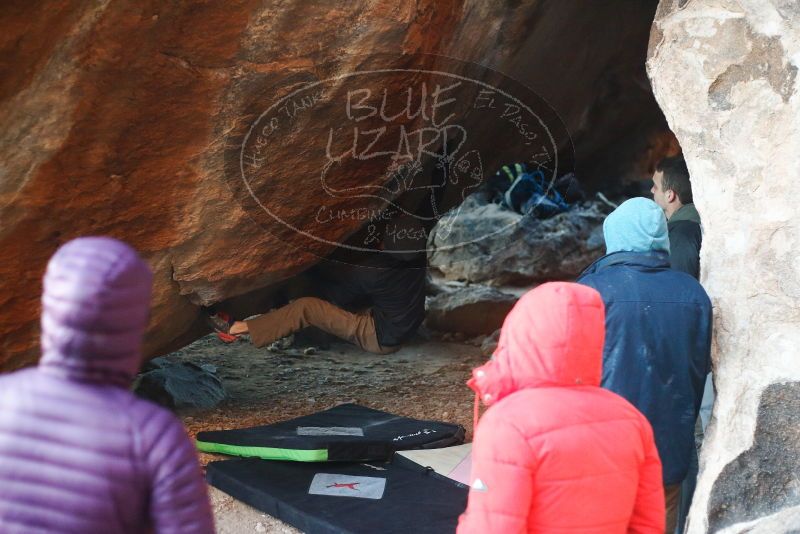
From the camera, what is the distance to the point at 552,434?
5.68 ft

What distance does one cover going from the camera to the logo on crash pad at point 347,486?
11.6 feet

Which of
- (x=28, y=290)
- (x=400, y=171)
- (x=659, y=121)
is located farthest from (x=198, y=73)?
(x=659, y=121)

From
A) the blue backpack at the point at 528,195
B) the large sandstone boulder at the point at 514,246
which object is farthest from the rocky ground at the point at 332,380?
the blue backpack at the point at 528,195

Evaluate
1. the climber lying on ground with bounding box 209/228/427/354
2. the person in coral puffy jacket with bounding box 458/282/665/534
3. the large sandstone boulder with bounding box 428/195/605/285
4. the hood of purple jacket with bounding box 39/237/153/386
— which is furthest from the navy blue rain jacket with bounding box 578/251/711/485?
the large sandstone boulder with bounding box 428/195/605/285

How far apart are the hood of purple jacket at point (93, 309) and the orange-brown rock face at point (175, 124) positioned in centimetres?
181

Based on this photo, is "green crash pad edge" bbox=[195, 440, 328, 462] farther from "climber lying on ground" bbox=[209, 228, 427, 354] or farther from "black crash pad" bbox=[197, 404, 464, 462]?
"climber lying on ground" bbox=[209, 228, 427, 354]

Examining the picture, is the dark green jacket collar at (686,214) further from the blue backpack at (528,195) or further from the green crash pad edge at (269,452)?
the blue backpack at (528,195)

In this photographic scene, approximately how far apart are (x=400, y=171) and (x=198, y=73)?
1.42 m

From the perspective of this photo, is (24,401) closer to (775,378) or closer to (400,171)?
(775,378)

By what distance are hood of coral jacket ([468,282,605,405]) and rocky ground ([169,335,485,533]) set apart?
248 cm

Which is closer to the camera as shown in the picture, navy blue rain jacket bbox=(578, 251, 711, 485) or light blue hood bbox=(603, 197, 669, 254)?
navy blue rain jacket bbox=(578, 251, 711, 485)

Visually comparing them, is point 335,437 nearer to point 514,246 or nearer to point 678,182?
point 678,182

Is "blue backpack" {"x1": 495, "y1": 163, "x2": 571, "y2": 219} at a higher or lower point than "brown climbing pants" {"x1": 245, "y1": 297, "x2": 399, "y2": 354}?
higher

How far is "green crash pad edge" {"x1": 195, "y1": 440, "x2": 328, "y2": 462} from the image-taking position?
379cm
